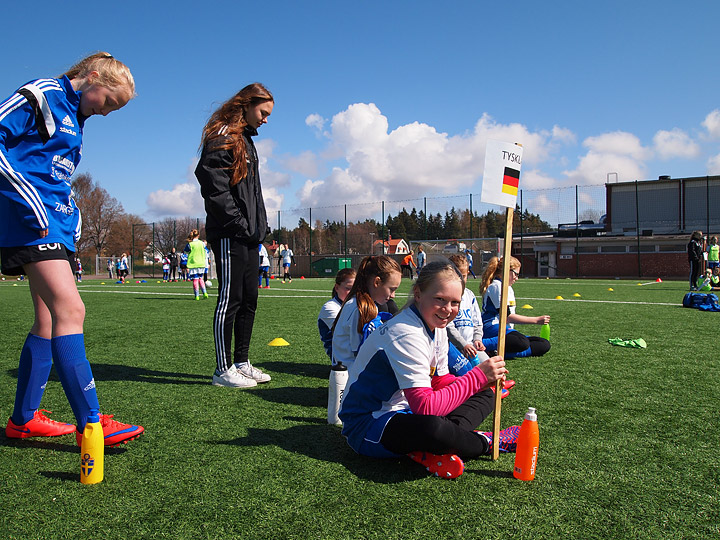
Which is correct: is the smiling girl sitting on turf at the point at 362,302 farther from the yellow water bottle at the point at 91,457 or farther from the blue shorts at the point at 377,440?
the yellow water bottle at the point at 91,457

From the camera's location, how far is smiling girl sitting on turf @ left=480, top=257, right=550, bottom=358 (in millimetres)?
5227

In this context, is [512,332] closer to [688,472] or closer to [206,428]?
[688,472]

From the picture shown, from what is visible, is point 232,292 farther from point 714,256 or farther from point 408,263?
point 408,263

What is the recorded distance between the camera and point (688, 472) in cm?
240

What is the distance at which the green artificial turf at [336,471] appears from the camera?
192 cm

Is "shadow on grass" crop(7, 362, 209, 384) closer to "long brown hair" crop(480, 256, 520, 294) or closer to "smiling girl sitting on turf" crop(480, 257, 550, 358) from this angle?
"smiling girl sitting on turf" crop(480, 257, 550, 358)

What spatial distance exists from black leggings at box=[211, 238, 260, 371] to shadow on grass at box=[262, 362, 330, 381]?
25.8 inches

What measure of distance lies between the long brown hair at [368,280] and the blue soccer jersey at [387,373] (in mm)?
904

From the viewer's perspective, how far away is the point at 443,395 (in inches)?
95.3

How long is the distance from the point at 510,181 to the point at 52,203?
2329 mm

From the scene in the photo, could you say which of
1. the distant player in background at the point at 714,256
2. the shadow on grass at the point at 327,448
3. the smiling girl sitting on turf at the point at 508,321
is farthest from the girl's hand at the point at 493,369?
the distant player in background at the point at 714,256

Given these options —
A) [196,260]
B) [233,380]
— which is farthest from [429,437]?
[196,260]

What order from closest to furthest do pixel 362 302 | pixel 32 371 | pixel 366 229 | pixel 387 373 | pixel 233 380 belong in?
pixel 387 373 < pixel 32 371 < pixel 362 302 < pixel 233 380 < pixel 366 229

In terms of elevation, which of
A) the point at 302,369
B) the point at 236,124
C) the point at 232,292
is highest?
the point at 236,124
